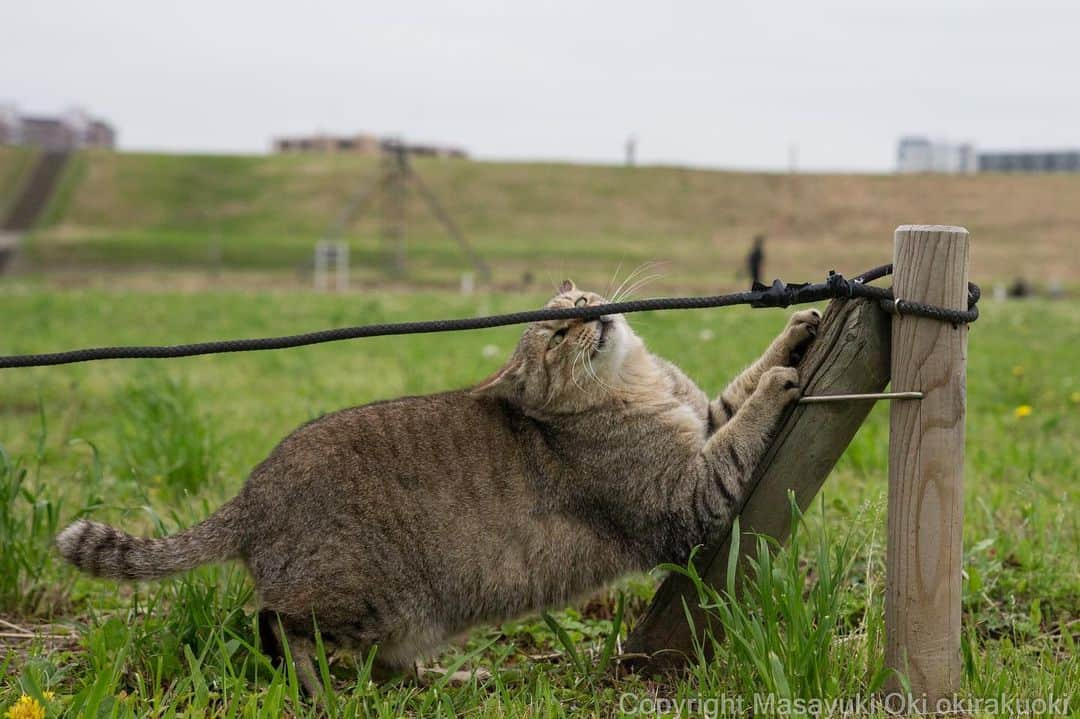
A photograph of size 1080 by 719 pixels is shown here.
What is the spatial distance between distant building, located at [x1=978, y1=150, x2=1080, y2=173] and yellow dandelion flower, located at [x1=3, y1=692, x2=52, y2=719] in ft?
262

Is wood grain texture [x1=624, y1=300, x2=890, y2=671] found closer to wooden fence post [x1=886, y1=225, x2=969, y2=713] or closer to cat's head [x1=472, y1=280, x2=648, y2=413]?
wooden fence post [x1=886, y1=225, x2=969, y2=713]

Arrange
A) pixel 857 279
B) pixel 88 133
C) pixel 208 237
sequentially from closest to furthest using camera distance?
1. pixel 857 279
2. pixel 208 237
3. pixel 88 133

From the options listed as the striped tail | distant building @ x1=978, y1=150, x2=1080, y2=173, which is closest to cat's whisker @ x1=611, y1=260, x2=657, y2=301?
the striped tail

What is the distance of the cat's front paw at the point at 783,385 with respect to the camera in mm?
2852

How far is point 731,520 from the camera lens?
2971 millimetres

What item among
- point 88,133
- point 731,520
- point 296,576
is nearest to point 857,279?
point 731,520

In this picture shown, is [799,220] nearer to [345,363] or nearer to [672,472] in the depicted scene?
[345,363]

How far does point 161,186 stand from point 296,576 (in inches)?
2164

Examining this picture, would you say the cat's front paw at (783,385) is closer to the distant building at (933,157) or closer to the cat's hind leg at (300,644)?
the cat's hind leg at (300,644)

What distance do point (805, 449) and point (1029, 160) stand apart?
83126 mm

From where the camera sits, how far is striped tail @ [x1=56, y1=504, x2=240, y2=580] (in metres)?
2.97

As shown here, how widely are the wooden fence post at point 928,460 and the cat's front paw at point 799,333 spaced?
514 millimetres

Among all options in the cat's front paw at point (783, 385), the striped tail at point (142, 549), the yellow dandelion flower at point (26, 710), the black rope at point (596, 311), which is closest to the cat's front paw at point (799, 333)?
the cat's front paw at point (783, 385)

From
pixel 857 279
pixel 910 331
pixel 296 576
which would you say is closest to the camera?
pixel 910 331
